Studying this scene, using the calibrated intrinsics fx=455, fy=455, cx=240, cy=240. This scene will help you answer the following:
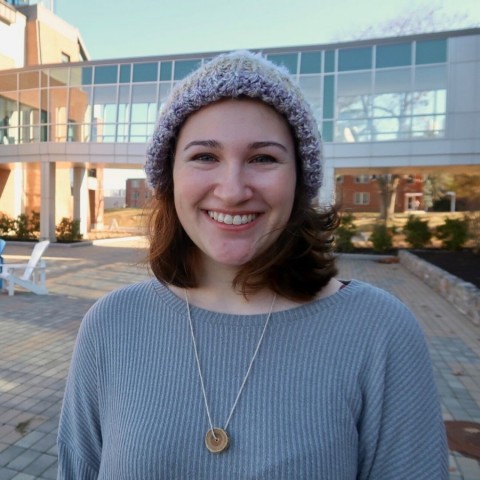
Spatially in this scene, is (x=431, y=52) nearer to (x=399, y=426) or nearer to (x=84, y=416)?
(x=399, y=426)

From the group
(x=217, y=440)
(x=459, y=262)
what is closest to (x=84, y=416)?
(x=217, y=440)

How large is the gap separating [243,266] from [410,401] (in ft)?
1.77

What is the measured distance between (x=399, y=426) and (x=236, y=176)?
726 millimetres

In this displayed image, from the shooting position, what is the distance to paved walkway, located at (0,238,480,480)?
3072 mm

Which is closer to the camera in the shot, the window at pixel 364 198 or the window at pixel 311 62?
the window at pixel 311 62

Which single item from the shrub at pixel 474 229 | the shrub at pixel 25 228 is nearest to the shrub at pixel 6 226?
the shrub at pixel 25 228

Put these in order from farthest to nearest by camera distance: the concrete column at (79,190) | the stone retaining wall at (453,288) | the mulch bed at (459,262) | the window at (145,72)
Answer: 1. the concrete column at (79,190)
2. the window at (145,72)
3. the mulch bed at (459,262)
4. the stone retaining wall at (453,288)

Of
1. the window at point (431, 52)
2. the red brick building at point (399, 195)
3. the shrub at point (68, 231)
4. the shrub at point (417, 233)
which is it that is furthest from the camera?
the red brick building at point (399, 195)

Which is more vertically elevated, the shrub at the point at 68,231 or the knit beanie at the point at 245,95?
the knit beanie at the point at 245,95

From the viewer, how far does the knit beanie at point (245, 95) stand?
3.66 ft

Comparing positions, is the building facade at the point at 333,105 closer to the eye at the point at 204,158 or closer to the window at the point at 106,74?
the window at the point at 106,74

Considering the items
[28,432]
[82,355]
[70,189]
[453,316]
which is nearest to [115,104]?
[70,189]

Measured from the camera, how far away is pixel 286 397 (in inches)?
43.7

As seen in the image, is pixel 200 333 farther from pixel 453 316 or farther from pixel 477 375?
pixel 453 316
